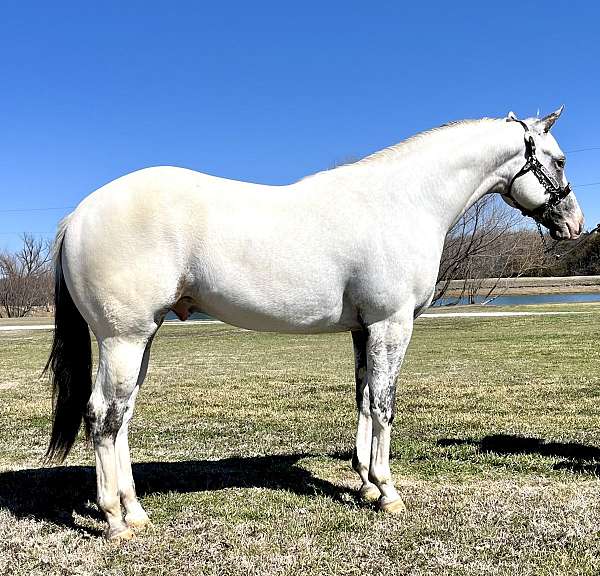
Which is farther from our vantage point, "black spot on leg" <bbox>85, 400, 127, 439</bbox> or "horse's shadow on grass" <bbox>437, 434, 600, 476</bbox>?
"horse's shadow on grass" <bbox>437, 434, 600, 476</bbox>

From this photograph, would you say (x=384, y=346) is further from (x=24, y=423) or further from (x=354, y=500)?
(x=24, y=423)

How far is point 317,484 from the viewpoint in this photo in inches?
184

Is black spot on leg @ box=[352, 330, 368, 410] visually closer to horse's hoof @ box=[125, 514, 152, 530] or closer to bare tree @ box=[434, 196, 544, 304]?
horse's hoof @ box=[125, 514, 152, 530]

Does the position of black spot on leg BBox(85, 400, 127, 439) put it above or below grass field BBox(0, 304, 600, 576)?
above

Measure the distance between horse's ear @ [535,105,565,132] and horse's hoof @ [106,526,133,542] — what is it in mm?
4003

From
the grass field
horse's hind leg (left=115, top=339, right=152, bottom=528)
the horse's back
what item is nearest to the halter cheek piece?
the horse's back

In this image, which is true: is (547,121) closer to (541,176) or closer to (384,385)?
(541,176)

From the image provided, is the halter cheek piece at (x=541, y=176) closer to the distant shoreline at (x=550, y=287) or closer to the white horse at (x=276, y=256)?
the white horse at (x=276, y=256)

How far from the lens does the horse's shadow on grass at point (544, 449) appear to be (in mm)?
4992

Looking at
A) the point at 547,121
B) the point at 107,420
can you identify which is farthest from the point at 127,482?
the point at 547,121

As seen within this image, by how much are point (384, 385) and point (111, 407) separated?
1797mm

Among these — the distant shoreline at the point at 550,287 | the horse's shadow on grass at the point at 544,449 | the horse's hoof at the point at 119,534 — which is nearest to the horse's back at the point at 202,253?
the horse's hoof at the point at 119,534

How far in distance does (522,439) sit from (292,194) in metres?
3.94

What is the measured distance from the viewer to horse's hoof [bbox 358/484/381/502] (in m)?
4.24
